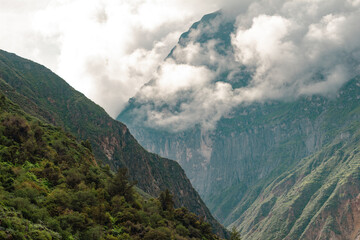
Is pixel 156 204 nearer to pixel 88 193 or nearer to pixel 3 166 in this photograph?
pixel 88 193

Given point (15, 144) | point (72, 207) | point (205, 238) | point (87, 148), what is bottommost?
point (205, 238)

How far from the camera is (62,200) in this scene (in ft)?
178

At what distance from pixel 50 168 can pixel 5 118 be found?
17.4m

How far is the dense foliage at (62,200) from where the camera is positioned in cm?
4516

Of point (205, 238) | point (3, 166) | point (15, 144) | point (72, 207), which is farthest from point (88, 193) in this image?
point (205, 238)

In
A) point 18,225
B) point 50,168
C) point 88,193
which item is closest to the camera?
point 18,225

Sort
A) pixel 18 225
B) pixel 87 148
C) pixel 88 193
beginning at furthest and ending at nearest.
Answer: pixel 87 148 → pixel 88 193 → pixel 18 225

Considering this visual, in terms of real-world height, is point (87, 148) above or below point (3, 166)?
above

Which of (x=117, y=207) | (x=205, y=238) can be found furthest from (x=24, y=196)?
(x=205, y=238)

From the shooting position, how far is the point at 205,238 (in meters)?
87.6

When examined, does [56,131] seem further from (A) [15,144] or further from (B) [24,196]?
(B) [24,196]

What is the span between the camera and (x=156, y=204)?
277 feet

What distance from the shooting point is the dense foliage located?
45156 millimetres

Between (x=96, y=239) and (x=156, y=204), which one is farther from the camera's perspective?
(x=156, y=204)
